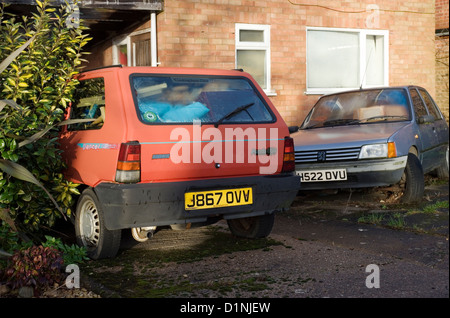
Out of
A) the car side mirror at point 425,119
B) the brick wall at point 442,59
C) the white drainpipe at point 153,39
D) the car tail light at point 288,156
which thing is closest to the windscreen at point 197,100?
the car tail light at point 288,156

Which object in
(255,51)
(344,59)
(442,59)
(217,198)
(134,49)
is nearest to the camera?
(217,198)

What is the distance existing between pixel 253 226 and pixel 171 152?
5.13 feet

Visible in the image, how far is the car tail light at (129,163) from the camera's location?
5.12 metres

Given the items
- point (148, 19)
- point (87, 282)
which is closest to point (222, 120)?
point (87, 282)

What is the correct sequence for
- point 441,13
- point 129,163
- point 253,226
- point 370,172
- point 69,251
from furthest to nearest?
point 441,13, point 370,172, point 253,226, point 69,251, point 129,163

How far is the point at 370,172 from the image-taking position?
7.86 meters

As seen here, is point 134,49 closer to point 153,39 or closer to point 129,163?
point 153,39

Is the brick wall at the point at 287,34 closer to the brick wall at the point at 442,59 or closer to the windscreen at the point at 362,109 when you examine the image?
the windscreen at the point at 362,109

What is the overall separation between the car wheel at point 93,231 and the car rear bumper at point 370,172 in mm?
3402

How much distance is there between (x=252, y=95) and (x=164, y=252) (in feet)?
5.69

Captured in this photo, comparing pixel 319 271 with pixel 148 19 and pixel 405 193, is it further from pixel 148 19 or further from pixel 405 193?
pixel 148 19

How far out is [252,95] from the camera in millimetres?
6070

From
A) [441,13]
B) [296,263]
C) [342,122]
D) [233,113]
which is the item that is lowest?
[296,263]

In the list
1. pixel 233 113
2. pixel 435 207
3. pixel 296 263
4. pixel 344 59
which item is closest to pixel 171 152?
pixel 233 113
